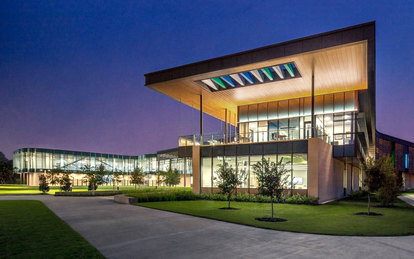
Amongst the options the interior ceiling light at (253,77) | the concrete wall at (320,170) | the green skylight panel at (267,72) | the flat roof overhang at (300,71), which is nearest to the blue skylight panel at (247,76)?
the interior ceiling light at (253,77)

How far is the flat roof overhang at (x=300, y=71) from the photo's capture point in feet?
70.1

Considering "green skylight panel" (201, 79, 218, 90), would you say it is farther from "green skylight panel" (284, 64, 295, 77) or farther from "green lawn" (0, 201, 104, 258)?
"green lawn" (0, 201, 104, 258)

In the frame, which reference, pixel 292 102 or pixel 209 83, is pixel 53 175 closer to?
pixel 209 83

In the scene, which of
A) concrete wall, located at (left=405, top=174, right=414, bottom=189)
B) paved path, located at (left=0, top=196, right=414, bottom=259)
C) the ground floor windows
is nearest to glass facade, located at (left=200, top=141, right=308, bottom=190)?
Answer: the ground floor windows

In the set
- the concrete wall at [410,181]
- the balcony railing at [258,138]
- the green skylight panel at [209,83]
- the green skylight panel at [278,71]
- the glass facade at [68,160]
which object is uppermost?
the green skylight panel at [278,71]

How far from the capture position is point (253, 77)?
29047 mm

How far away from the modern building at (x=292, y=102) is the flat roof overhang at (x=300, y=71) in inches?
2.6

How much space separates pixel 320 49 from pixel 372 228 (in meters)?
13.4

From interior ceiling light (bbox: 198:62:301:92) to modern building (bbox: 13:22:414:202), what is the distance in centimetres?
8

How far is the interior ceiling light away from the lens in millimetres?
26578

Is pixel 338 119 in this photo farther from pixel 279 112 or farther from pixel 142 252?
pixel 142 252

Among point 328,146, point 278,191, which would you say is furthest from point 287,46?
point 278,191

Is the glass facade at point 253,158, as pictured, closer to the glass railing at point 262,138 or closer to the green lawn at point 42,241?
the glass railing at point 262,138

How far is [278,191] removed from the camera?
1577 cm
